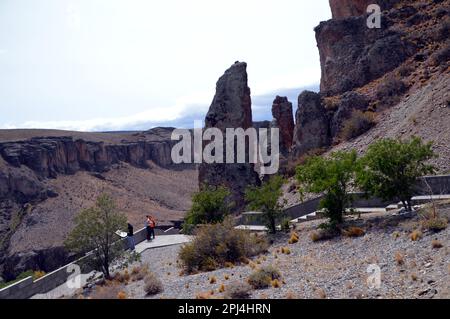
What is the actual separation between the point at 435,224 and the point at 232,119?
58.8 ft

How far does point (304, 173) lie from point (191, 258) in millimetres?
5362

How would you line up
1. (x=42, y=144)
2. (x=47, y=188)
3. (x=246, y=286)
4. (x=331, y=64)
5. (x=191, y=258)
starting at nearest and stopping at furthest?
(x=246, y=286) → (x=191, y=258) → (x=331, y=64) → (x=47, y=188) → (x=42, y=144)

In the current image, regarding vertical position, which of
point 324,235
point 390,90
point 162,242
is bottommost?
point 162,242

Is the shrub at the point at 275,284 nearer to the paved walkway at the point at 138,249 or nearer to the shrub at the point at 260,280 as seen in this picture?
the shrub at the point at 260,280

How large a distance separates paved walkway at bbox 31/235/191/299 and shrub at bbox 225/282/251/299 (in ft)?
20.3

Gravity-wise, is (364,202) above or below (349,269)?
above

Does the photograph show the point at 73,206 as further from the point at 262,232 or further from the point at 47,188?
the point at 262,232

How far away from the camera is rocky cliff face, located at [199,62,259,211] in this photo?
29031mm

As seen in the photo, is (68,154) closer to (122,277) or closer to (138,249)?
(138,249)

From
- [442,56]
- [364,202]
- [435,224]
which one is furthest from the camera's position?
[442,56]

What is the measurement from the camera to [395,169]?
57.3 ft

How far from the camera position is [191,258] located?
661 inches

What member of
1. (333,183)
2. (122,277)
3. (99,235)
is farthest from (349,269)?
(99,235)
